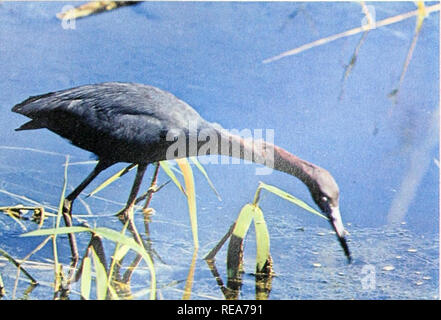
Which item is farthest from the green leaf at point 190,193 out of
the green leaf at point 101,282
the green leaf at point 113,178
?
the green leaf at point 101,282

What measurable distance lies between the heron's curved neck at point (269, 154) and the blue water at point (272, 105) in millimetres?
22

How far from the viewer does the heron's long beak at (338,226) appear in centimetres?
148

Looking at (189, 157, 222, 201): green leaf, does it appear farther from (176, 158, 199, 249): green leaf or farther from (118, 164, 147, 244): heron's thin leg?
(118, 164, 147, 244): heron's thin leg

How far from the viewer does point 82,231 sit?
4.64ft

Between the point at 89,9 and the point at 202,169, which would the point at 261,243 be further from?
the point at 89,9

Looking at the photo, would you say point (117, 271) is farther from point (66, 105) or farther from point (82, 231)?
point (66, 105)

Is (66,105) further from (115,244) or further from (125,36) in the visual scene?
(115,244)

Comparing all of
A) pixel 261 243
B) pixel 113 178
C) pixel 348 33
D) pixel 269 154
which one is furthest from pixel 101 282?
pixel 348 33

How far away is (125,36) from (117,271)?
0.56 m

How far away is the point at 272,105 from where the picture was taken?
1496 millimetres

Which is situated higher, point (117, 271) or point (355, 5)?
point (355, 5)

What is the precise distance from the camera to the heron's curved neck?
1487 mm
